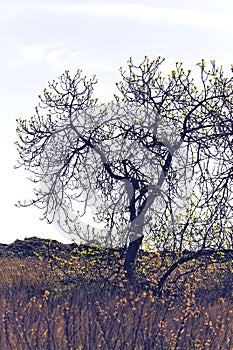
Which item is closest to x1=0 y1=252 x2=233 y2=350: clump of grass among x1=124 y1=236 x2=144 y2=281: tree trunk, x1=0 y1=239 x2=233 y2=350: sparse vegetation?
x1=0 y1=239 x2=233 y2=350: sparse vegetation

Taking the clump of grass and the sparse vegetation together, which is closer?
the clump of grass

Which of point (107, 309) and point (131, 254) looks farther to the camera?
point (131, 254)

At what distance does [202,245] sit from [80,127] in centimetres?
361

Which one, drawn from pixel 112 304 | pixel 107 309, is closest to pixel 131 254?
pixel 107 309

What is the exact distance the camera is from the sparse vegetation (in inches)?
278

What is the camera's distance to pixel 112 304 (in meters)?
8.02

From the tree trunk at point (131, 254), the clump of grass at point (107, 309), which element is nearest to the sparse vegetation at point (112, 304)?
the clump of grass at point (107, 309)

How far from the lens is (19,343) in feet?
22.4

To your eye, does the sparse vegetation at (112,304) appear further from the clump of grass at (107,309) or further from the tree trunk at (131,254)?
the tree trunk at (131,254)

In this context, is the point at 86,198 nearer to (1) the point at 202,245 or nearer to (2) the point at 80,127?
(2) the point at 80,127

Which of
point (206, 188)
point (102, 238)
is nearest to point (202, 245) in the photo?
point (206, 188)

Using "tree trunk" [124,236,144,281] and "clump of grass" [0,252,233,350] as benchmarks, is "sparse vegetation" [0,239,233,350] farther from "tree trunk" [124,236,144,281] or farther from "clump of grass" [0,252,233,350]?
"tree trunk" [124,236,144,281]

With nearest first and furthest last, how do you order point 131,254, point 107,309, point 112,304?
point 112,304, point 107,309, point 131,254

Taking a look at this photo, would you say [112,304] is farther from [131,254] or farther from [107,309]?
[131,254]
